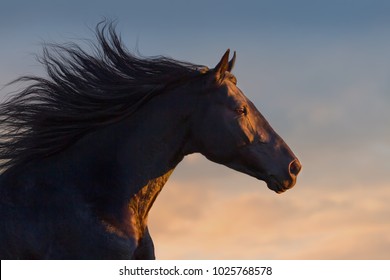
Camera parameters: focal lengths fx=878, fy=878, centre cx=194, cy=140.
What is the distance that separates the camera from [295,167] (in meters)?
9.75

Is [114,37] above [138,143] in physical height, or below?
above

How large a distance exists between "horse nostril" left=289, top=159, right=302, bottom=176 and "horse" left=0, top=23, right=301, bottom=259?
14 mm

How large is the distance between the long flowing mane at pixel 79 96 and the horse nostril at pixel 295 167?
4.86 feet

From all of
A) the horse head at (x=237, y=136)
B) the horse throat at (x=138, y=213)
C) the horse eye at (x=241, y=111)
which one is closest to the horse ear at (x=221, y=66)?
the horse head at (x=237, y=136)

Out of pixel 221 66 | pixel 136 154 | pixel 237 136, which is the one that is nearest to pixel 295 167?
pixel 237 136

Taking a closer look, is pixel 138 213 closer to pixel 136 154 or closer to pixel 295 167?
pixel 136 154

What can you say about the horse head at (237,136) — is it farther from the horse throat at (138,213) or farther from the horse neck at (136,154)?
the horse throat at (138,213)

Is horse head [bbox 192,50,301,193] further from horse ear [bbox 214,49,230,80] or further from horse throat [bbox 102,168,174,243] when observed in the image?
horse throat [bbox 102,168,174,243]

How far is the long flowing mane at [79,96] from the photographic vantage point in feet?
31.6

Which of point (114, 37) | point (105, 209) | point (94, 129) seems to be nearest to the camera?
point (105, 209)

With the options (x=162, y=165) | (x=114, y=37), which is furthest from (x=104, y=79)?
(x=162, y=165)
